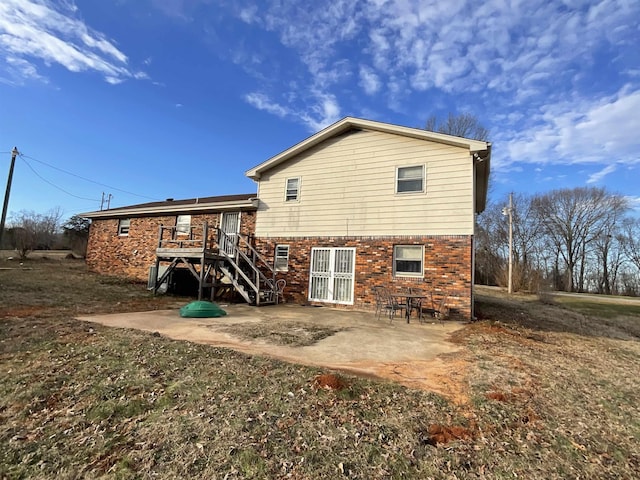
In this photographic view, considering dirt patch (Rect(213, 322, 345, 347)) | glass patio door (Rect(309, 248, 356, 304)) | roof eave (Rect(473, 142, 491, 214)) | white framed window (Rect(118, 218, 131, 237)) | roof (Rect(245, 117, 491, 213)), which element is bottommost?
dirt patch (Rect(213, 322, 345, 347))

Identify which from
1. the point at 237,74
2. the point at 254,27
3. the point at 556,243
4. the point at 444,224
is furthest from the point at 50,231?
the point at 556,243

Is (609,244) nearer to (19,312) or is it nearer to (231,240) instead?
(231,240)

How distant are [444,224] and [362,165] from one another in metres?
3.61

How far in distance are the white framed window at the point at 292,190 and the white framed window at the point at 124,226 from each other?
30.5ft

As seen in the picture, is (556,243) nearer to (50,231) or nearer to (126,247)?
(126,247)

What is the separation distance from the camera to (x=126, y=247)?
1642 centimetres

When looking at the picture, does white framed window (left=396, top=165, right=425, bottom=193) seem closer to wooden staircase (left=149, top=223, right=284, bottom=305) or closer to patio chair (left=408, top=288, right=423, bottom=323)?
patio chair (left=408, top=288, right=423, bottom=323)

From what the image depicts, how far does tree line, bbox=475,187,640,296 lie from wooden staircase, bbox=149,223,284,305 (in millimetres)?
31750

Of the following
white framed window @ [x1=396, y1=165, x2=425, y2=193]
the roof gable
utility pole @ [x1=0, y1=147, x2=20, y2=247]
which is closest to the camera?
the roof gable

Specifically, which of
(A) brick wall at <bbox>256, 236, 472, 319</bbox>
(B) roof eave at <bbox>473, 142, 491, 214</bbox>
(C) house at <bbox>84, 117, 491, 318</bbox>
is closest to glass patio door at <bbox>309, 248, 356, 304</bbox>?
(C) house at <bbox>84, 117, 491, 318</bbox>

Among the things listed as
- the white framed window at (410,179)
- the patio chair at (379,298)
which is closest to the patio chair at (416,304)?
the patio chair at (379,298)

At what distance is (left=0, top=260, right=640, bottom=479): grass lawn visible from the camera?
8.26 ft

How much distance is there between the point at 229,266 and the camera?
13.2 metres

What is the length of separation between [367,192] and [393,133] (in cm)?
224
